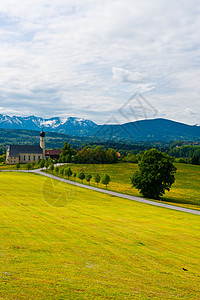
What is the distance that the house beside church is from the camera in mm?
160750

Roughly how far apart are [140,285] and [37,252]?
729 centimetres

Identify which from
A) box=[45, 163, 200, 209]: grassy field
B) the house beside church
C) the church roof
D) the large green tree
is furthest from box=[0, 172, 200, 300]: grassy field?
the church roof

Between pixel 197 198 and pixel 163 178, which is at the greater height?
pixel 163 178

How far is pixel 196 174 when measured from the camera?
4429 inches

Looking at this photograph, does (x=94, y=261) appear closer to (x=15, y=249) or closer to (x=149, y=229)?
(x=15, y=249)

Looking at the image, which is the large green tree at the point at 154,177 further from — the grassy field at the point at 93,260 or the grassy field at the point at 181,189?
the grassy field at the point at 93,260

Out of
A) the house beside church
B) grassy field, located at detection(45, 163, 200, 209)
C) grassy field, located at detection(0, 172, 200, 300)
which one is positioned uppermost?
the house beside church

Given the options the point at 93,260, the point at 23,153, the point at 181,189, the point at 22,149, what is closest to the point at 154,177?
the point at 181,189

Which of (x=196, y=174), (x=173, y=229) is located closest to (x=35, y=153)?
(x=196, y=174)

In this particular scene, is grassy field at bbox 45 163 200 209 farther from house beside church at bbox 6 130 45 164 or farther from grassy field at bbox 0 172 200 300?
house beside church at bbox 6 130 45 164

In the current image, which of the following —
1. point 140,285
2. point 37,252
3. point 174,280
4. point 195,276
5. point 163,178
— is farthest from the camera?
point 163,178

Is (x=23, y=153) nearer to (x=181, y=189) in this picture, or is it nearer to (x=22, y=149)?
(x=22, y=149)

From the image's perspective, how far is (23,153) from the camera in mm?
165500

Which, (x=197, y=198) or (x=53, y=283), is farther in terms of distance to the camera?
(x=197, y=198)
